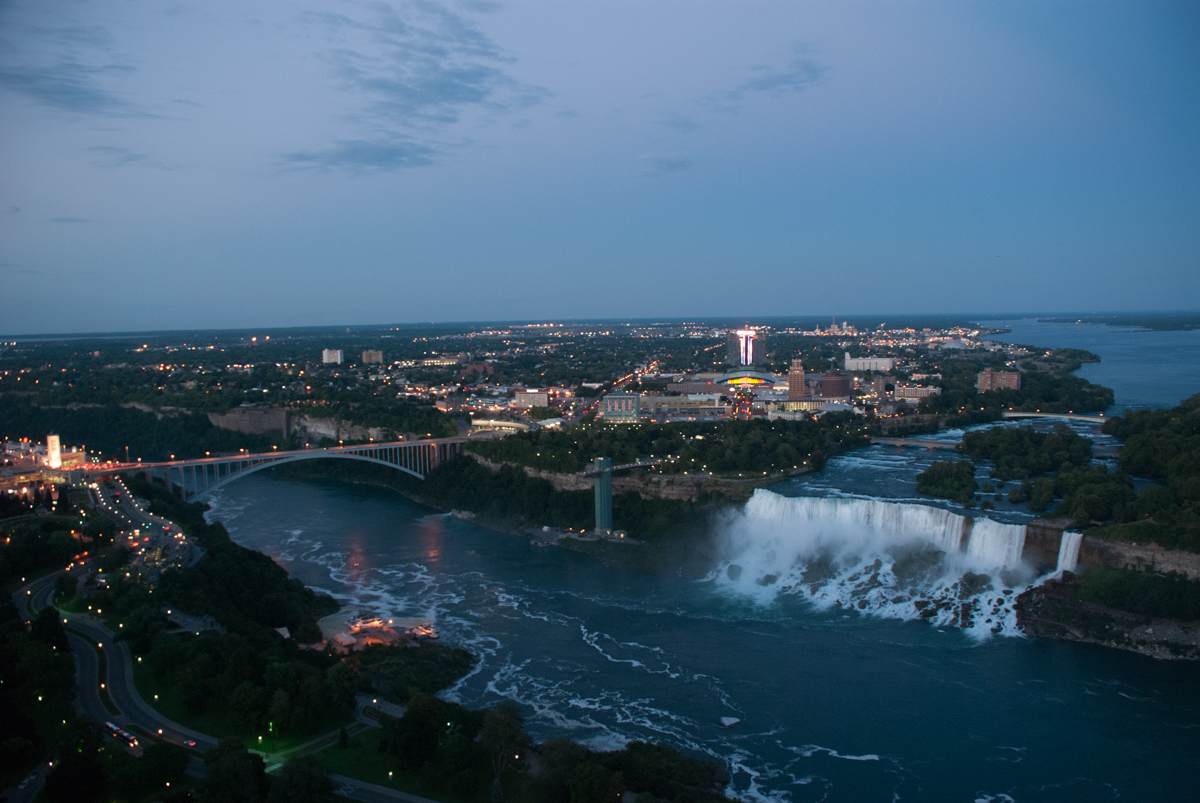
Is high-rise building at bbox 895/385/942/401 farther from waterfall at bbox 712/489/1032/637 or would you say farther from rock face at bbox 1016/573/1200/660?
rock face at bbox 1016/573/1200/660

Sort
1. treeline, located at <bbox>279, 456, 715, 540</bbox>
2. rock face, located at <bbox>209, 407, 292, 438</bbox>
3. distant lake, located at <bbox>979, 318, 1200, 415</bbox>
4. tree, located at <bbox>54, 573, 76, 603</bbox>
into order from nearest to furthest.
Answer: tree, located at <bbox>54, 573, 76, 603</bbox>, treeline, located at <bbox>279, 456, 715, 540</bbox>, rock face, located at <bbox>209, 407, 292, 438</bbox>, distant lake, located at <bbox>979, 318, 1200, 415</bbox>

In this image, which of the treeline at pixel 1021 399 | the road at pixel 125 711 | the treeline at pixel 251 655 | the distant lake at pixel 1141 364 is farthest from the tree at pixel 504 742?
the distant lake at pixel 1141 364

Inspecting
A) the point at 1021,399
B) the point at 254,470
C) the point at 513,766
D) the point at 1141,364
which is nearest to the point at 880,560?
the point at 513,766

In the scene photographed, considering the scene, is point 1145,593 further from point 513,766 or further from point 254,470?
point 254,470

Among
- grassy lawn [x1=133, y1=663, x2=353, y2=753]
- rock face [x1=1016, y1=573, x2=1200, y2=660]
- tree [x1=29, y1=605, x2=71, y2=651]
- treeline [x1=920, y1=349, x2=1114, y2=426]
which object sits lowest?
rock face [x1=1016, y1=573, x2=1200, y2=660]

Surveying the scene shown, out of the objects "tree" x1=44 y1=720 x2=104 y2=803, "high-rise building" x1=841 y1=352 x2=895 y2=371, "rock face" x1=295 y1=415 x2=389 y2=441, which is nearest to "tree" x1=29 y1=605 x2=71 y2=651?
"tree" x1=44 y1=720 x2=104 y2=803

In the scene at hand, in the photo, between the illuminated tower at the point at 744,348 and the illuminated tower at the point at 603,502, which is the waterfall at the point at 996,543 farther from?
the illuminated tower at the point at 744,348
